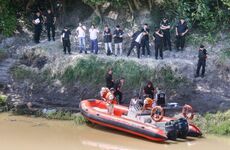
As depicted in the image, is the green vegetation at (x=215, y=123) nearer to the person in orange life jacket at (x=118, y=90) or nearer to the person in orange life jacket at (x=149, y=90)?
the person in orange life jacket at (x=149, y=90)

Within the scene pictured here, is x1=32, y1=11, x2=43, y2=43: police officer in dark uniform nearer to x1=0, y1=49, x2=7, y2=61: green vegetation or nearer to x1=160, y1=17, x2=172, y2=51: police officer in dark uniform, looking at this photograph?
x1=0, y1=49, x2=7, y2=61: green vegetation

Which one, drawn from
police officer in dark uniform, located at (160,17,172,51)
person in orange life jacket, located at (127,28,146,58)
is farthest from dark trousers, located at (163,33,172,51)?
person in orange life jacket, located at (127,28,146,58)

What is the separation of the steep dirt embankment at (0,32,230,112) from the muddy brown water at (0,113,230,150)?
162cm

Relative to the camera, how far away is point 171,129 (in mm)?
19891

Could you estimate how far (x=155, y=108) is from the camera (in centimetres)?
2041

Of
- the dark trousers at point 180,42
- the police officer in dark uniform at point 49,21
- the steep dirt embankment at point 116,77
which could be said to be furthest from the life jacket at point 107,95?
the police officer in dark uniform at point 49,21

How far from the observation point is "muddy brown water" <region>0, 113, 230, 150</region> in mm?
19469

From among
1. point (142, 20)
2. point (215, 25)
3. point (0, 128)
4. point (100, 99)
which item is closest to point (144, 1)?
point (142, 20)

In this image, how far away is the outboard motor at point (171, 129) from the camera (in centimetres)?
1984

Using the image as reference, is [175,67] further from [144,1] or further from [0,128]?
[0,128]

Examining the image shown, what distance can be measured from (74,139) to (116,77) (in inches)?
168

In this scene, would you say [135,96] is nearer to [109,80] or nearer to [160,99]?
[109,80]

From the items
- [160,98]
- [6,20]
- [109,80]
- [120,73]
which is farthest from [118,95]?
[6,20]

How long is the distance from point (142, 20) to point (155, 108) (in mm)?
7019
